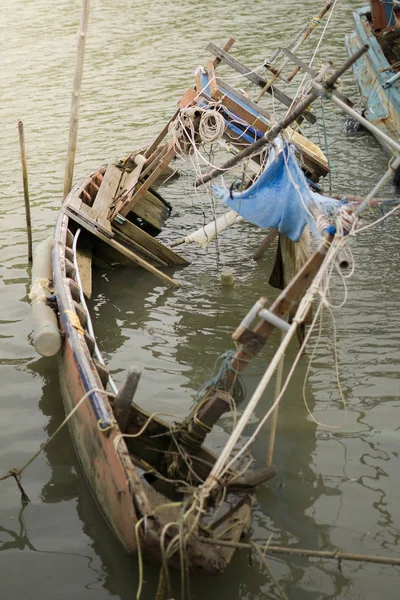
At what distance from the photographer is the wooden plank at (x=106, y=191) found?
10945 millimetres

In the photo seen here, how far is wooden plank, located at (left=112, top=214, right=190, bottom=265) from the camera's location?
35.3ft

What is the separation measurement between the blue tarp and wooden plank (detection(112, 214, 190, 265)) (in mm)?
2195

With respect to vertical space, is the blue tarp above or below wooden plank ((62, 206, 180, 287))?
above

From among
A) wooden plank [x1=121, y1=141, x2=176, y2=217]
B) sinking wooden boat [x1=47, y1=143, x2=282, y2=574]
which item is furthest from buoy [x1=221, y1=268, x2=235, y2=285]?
sinking wooden boat [x1=47, y1=143, x2=282, y2=574]

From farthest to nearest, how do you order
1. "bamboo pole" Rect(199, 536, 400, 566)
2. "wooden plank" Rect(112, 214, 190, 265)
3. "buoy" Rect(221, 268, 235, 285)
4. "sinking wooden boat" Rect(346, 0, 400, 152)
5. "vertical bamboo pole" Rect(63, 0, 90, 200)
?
1. "sinking wooden boat" Rect(346, 0, 400, 152)
2. "wooden plank" Rect(112, 214, 190, 265)
3. "vertical bamboo pole" Rect(63, 0, 90, 200)
4. "buoy" Rect(221, 268, 235, 285)
5. "bamboo pole" Rect(199, 536, 400, 566)

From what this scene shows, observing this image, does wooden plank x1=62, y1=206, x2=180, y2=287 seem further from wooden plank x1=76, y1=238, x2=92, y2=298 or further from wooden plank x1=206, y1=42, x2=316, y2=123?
wooden plank x1=206, y1=42, x2=316, y2=123

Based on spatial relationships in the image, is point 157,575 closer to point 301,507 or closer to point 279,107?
point 301,507

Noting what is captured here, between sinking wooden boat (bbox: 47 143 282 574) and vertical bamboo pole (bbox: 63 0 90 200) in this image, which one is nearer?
sinking wooden boat (bbox: 47 143 282 574)

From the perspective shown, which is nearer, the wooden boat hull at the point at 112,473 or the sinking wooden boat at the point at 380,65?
the wooden boat hull at the point at 112,473

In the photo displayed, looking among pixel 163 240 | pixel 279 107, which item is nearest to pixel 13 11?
pixel 279 107

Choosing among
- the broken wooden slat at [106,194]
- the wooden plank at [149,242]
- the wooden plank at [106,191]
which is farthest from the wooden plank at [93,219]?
the wooden plank at [149,242]

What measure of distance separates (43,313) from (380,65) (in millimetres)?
9999

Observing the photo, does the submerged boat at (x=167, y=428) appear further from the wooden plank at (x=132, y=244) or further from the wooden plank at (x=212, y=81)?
the wooden plank at (x=132, y=244)

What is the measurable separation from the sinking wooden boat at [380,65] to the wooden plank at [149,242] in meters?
4.88
